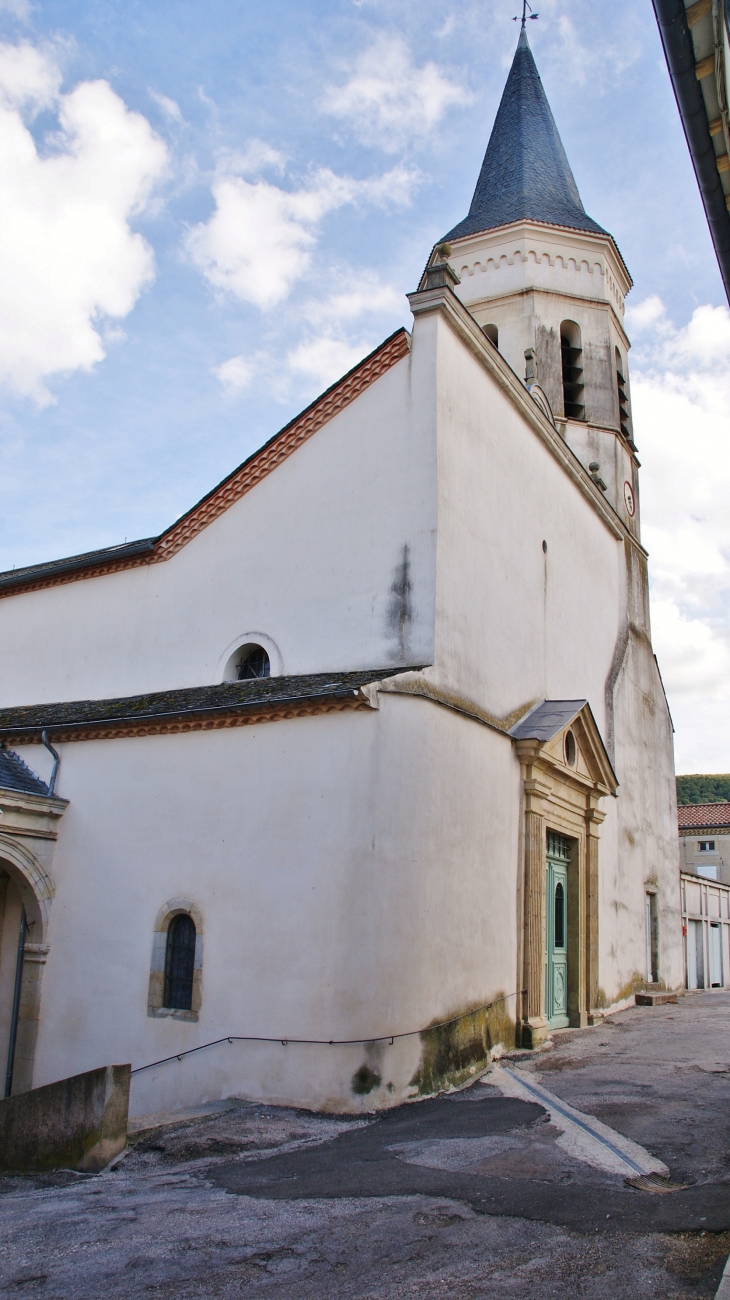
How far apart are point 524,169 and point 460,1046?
16.5 meters

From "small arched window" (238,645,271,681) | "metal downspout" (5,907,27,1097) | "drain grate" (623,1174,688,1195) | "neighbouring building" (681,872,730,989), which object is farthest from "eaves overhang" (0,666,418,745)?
"neighbouring building" (681,872,730,989)

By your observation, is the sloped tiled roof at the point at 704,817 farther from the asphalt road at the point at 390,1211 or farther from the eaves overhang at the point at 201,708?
the asphalt road at the point at 390,1211

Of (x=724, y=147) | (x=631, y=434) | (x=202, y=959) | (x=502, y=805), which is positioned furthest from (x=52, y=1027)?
(x=631, y=434)

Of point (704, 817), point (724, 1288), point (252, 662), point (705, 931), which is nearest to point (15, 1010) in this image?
point (252, 662)

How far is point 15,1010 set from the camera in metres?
10.8

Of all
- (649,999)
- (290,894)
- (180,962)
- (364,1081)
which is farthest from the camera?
(649,999)

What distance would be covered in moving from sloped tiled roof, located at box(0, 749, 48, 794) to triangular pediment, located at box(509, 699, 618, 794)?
5.69 metres

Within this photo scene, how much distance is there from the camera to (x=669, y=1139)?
6543 millimetres

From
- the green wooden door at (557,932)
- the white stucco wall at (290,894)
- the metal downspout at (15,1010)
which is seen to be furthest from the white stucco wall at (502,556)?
the metal downspout at (15,1010)

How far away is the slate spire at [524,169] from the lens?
17.8 m

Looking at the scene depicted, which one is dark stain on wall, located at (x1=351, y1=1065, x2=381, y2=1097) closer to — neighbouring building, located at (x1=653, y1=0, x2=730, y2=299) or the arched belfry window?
neighbouring building, located at (x1=653, y1=0, x2=730, y2=299)

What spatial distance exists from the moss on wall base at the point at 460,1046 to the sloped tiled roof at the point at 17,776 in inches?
209

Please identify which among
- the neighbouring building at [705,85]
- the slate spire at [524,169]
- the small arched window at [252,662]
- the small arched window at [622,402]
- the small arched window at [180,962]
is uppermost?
the slate spire at [524,169]

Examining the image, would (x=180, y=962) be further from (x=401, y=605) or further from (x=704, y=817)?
(x=704, y=817)
